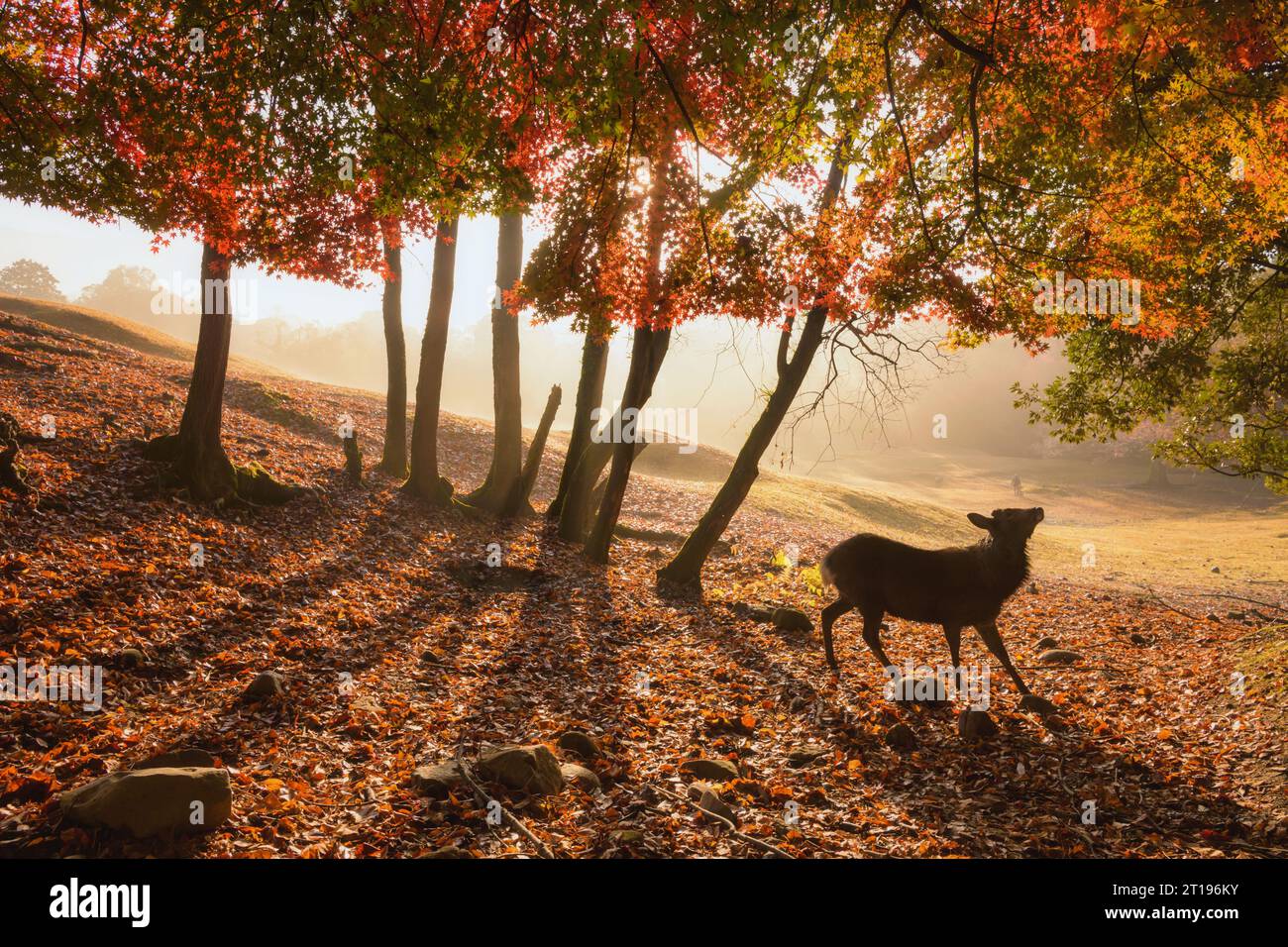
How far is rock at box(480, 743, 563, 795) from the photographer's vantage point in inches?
206

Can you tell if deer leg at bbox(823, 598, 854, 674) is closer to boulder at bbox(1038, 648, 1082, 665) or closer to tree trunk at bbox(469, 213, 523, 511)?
boulder at bbox(1038, 648, 1082, 665)

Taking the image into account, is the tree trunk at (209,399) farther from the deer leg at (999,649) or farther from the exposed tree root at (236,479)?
the deer leg at (999,649)

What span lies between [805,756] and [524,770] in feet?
9.36

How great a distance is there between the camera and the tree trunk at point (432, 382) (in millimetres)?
15461

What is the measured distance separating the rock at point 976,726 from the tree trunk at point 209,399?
1174 cm

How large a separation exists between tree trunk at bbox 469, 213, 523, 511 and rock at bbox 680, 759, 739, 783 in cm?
1173

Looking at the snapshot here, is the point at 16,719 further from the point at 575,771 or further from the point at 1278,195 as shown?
the point at 1278,195

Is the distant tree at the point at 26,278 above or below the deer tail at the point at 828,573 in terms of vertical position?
above

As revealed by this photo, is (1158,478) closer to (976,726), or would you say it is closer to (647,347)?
(647,347)

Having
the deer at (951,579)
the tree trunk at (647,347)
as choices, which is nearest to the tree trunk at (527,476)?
the tree trunk at (647,347)

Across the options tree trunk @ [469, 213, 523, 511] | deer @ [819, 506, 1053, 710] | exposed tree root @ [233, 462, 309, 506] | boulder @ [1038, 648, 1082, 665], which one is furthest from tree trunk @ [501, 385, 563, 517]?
boulder @ [1038, 648, 1082, 665]
